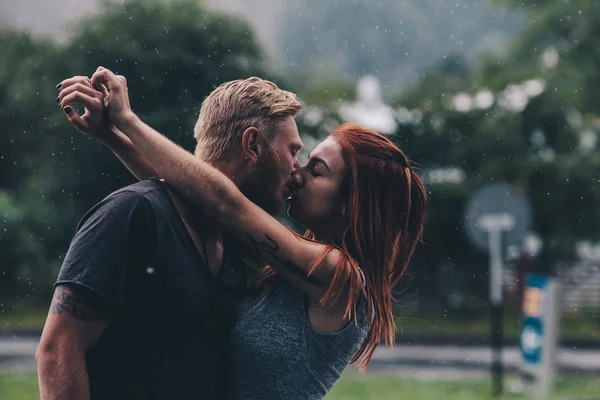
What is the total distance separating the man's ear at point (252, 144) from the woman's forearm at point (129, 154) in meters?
0.25

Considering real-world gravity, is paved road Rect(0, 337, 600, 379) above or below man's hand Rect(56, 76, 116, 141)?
below

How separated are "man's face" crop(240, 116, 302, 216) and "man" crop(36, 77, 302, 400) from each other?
0.06 meters

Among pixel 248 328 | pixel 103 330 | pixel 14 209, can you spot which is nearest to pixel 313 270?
pixel 248 328

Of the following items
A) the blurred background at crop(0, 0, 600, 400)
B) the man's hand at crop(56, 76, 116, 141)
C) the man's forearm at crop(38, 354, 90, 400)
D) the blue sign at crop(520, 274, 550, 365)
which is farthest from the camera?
the blurred background at crop(0, 0, 600, 400)

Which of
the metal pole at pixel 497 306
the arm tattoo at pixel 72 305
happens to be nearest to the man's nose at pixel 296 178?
the arm tattoo at pixel 72 305

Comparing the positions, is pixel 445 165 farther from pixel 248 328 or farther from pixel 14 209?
pixel 248 328

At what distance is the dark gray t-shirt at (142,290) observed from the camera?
5.19 feet

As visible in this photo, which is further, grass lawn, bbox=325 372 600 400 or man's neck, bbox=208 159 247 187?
grass lawn, bbox=325 372 600 400

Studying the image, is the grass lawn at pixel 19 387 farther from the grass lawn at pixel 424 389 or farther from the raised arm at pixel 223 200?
the raised arm at pixel 223 200

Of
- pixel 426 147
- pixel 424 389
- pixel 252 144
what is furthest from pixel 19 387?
pixel 426 147

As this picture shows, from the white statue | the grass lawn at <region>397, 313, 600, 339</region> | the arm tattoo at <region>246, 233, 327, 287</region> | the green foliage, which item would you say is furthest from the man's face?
the grass lawn at <region>397, 313, 600, 339</region>

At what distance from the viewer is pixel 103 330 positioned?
162 centimetres

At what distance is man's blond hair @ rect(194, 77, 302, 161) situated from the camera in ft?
6.43

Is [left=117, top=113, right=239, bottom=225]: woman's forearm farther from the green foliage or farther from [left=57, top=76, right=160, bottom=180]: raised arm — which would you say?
the green foliage
